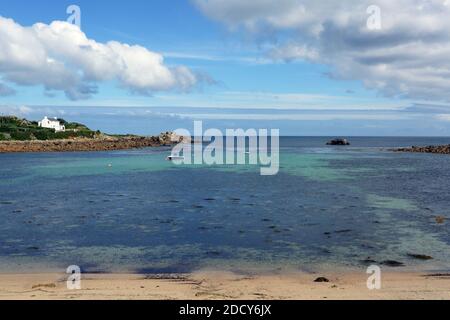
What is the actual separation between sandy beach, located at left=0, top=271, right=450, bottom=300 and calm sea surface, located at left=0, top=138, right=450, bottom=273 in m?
1.38

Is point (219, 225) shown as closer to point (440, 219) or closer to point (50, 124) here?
point (440, 219)

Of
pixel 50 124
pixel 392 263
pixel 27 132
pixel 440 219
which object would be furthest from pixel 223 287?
pixel 50 124

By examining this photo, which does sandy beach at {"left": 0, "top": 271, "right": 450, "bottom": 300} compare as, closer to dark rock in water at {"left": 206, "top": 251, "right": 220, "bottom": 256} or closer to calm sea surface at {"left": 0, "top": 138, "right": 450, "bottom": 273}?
calm sea surface at {"left": 0, "top": 138, "right": 450, "bottom": 273}

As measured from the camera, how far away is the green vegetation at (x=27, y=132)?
14394 cm

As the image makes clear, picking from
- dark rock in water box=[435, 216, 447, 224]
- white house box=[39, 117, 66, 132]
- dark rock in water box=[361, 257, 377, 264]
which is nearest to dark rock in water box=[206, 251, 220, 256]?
dark rock in water box=[361, 257, 377, 264]

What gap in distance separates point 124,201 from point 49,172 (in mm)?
30591

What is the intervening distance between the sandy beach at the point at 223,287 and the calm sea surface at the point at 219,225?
1.38 meters

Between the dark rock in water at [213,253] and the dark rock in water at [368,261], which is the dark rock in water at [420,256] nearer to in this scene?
the dark rock in water at [368,261]

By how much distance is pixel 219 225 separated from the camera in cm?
2689

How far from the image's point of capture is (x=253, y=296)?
14.0m

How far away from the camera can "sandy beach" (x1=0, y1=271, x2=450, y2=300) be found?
13953mm

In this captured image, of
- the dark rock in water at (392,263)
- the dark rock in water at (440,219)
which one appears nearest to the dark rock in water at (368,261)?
the dark rock in water at (392,263)

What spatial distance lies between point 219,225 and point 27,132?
5539 inches
